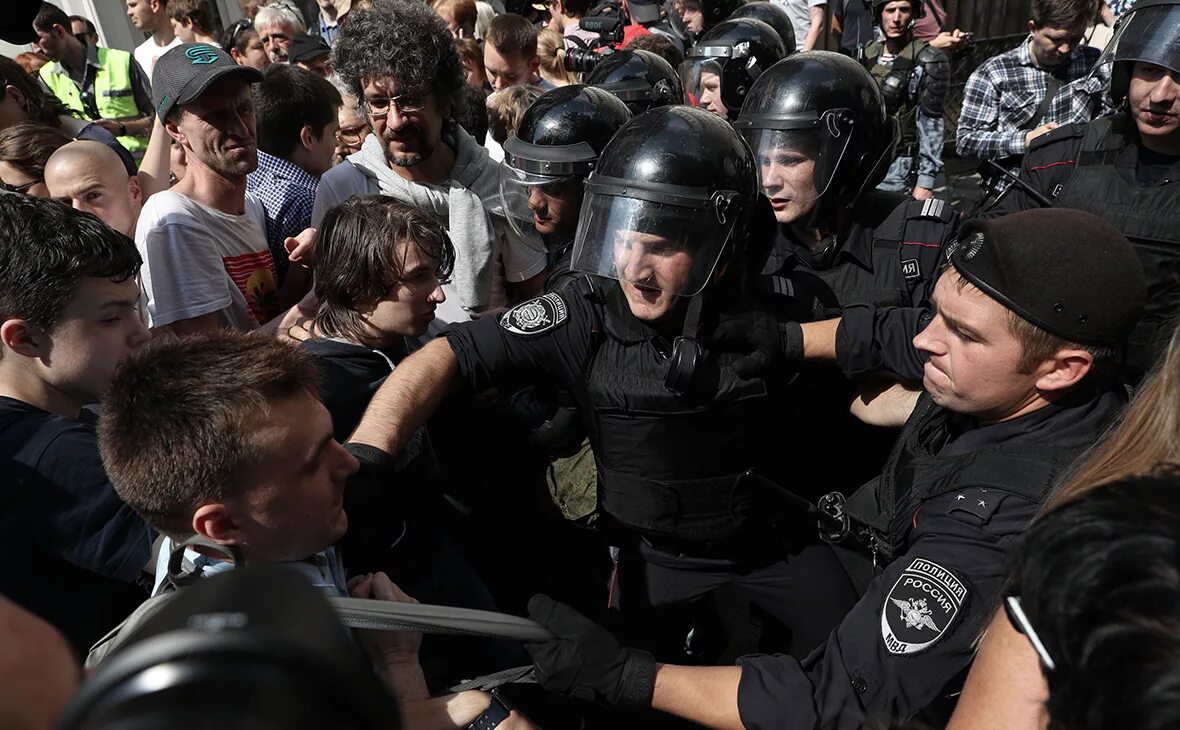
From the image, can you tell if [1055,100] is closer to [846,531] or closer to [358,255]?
[846,531]

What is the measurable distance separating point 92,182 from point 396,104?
3.36 ft

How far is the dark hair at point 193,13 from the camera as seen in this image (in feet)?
18.0

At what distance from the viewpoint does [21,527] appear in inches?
59.4

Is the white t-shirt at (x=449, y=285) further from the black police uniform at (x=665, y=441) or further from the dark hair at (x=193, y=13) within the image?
the dark hair at (x=193, y=13)

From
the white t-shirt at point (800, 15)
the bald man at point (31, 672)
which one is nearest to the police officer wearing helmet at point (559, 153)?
the bald man at point (31, 672)

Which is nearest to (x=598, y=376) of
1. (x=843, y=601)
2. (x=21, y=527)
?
(x=843, y=601)

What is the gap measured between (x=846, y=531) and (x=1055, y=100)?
400 cm

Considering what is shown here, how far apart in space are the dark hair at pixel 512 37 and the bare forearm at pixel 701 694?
4.06m

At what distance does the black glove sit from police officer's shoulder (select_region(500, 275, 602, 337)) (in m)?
0.78

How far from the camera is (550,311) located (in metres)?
2.20

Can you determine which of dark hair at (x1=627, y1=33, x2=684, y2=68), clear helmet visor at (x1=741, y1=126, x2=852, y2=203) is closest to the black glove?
clear helmet visor at (x1=741, y1=126, x2=852, y2=203)

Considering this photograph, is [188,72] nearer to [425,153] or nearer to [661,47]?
[425,153]

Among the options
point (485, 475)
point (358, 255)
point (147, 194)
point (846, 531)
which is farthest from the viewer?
point (147, 194)

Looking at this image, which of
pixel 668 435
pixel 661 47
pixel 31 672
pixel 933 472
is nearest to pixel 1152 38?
pixel 933 472
